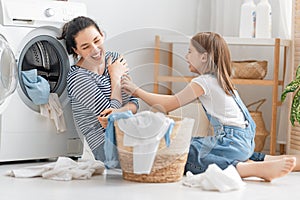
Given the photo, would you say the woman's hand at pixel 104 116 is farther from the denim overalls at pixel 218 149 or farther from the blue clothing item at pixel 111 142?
the denim overalls at pixel 218 149

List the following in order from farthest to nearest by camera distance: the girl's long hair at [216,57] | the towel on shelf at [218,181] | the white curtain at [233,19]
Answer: the white curtain at [233,19], the girl's long hair at [216,57], the towel on shelf at [218,181]

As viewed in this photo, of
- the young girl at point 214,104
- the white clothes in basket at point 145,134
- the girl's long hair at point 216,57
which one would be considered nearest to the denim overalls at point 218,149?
the young girl at point 214,104

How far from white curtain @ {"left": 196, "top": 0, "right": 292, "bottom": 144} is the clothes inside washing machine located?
50.0 inches

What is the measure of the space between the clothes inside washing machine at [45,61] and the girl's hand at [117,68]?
0.36 m

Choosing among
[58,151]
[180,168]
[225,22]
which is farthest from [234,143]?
[225,22]

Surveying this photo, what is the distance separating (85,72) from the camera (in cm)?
312

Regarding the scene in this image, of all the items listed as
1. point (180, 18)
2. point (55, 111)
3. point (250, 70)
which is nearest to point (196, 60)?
point (55, 111)

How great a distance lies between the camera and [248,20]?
12.8 ft

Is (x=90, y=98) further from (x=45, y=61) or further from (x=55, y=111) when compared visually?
(x=45, y=61)

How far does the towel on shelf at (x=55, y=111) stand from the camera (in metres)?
3.21

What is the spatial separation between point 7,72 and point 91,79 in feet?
1.32

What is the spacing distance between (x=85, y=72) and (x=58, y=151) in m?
0.47

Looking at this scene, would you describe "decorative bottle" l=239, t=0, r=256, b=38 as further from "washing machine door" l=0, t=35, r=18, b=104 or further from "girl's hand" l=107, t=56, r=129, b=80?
"washing machine door" l=0, t=35, r=18, b=104

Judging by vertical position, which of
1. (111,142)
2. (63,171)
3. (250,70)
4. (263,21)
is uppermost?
(263,21)
